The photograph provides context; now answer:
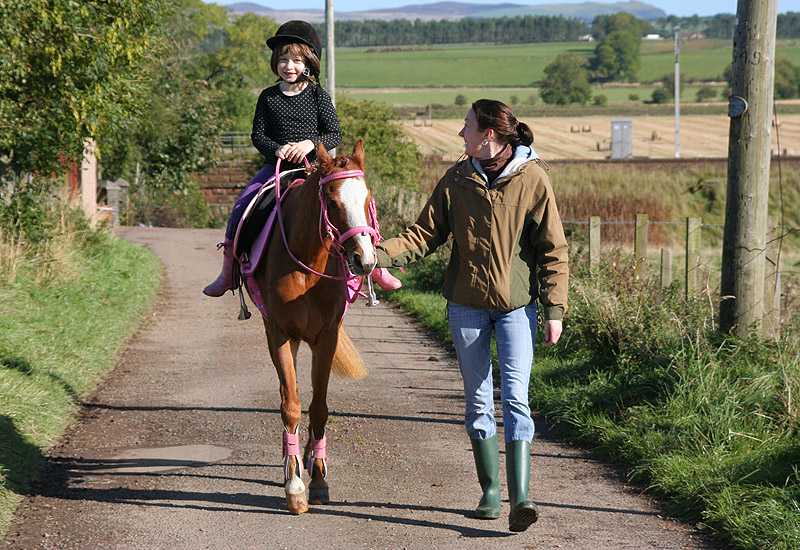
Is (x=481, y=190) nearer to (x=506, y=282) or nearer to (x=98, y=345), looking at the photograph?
(x=506, y=282)

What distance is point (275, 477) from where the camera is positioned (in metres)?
6.09

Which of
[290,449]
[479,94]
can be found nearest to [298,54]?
[290,449]

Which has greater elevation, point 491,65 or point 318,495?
point 491,65

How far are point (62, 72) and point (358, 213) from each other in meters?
8.22

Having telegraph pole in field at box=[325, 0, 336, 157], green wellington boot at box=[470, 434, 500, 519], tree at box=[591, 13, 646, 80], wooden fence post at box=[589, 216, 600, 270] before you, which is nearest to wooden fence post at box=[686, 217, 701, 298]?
wooden fence post at box=[589, 216, 600, 270]

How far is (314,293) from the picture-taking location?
569 centimetres

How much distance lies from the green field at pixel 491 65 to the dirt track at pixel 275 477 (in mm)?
126119

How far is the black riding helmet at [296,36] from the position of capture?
634 centimetres

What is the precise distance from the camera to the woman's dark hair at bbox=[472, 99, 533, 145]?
490cm

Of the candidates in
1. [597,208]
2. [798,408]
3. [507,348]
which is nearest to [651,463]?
[798,408]

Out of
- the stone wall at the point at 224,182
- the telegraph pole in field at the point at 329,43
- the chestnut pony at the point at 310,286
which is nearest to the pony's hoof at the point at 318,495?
the chestnut pony at the point at 310,286

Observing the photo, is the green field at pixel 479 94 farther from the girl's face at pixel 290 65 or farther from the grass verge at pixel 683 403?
the girl's face at pixel 290 65

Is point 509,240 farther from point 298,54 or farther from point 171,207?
point 171,207

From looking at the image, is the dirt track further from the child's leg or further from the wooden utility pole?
the wooden utility pole
